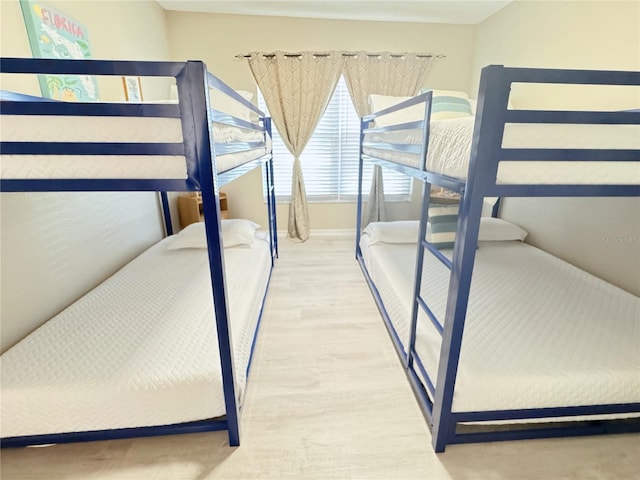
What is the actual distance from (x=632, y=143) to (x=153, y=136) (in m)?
1.43

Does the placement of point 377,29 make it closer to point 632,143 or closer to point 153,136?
point 632,143

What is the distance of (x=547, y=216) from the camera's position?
244cm

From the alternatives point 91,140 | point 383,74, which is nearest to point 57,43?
point 91,140

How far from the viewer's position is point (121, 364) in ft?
3.99

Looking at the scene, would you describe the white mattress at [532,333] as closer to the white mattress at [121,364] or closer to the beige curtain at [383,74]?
the white mattress at [121,364]

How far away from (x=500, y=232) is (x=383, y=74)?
78.5 inches

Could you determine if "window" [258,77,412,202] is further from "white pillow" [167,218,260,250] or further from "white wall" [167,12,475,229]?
"white pillow" [167,218,260,250]

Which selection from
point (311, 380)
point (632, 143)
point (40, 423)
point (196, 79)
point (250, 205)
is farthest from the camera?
point (250, 205)

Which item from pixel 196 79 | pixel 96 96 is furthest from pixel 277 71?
pixel 196 79

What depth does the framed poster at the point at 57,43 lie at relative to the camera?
4.85 ft

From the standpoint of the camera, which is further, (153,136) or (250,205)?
(250,205)

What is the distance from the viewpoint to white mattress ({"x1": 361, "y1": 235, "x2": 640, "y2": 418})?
3.82 ft

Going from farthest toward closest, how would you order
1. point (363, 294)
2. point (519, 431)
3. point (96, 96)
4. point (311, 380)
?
point (363, 294), point (96, 96), point (311, 380), point (519, 431)

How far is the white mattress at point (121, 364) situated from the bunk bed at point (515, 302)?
0.86 metres
